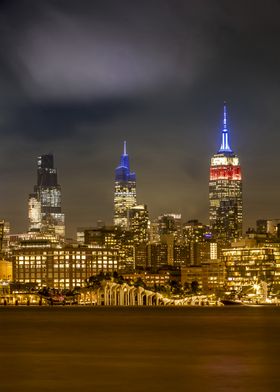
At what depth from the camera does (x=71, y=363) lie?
5138 centimetres

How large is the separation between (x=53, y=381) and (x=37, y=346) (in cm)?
2389

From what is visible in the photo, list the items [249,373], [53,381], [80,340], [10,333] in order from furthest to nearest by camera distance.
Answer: [10,333] < [80,340] < [249,373] < [53,381]

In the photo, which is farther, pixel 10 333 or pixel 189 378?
pixel 10 333

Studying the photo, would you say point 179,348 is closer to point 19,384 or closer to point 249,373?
A: point 249,373

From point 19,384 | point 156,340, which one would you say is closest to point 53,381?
point 19,384

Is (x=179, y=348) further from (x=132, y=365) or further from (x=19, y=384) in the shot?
(x=19, y=384)

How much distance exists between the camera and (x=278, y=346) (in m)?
66.6

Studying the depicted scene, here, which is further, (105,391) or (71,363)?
(71,363)

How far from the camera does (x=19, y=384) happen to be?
41.8 m

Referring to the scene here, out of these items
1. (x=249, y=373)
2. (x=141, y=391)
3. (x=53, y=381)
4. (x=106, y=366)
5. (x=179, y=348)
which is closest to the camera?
(x=141, y=391)

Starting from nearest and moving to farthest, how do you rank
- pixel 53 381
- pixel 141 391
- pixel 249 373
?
pixel 141 391
pixel 53 381
pixel 249 373

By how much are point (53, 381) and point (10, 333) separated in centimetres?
4348

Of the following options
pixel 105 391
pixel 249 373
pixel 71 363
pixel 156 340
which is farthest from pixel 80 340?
pixel 105 391

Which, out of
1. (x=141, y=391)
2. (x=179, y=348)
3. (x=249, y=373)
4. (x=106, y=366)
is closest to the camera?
(x=141, y=391)
